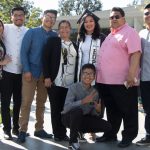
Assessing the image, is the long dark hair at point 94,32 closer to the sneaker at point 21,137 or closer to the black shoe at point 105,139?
the black shoe at point 105,139

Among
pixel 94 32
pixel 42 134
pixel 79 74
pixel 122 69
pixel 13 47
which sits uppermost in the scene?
pixel 94 32

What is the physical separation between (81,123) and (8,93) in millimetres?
1339

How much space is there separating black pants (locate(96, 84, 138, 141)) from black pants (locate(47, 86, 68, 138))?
0.61 m

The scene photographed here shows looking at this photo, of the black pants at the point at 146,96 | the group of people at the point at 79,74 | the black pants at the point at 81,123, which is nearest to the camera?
the black pants at the point at 81,123

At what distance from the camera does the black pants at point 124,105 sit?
613 centimetres

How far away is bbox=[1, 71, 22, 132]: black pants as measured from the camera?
657cm

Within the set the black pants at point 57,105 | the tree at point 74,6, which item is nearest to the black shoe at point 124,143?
the black pants at point 57,105

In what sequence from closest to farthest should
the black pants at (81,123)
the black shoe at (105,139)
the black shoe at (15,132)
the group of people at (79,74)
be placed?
the black pants at (81,123) → the group of people at (79,74) → the black shoe at (105,139) → the black shoe at (15,132)

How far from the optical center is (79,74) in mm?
6305

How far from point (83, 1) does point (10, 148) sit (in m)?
57.4

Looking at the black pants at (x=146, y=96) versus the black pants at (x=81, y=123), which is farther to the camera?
the black pants at (x=146, y=96)

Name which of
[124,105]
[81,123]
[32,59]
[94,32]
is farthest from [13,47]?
[124,105]

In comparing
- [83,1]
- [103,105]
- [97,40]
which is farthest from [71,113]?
[83,1]

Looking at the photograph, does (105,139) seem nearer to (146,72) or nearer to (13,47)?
(146,72)
